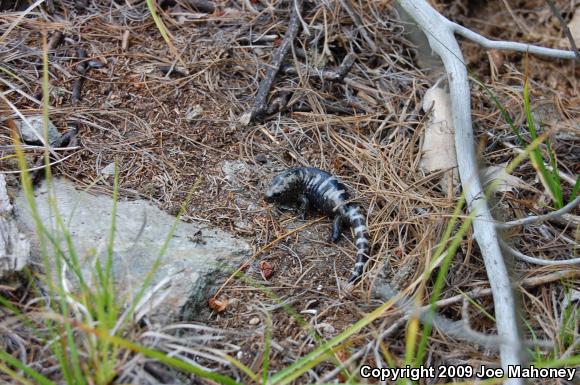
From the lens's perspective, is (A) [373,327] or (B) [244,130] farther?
(B) [244,130]

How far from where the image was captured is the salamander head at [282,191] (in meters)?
3.84

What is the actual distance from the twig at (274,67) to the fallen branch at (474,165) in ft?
2.65

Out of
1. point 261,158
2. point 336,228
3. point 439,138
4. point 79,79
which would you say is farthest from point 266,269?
point 79,79

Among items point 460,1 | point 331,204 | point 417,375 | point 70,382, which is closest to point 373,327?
point 417,375

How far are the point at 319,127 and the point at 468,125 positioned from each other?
100 cm

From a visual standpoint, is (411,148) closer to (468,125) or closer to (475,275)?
(468,125)

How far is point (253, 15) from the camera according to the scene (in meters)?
4.74

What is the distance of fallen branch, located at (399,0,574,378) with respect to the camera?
297 cm

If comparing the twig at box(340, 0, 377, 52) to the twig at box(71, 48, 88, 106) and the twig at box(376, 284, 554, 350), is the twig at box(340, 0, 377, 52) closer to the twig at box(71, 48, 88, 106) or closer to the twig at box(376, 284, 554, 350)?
the twig at box(71, 48, 88, 106)

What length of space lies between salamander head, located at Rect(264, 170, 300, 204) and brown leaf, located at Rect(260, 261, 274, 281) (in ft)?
1.71

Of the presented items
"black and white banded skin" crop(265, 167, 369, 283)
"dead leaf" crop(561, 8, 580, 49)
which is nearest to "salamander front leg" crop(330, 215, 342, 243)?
"black and white banded skin" crop(265, 167, 369, 283)

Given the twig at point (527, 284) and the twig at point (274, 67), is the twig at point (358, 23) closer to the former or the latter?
the twig at point (274, 67)

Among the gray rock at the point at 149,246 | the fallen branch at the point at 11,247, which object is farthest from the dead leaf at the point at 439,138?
the fallen branch at the point at 11,247

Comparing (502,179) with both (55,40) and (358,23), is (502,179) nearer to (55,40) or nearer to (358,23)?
(358,23)
